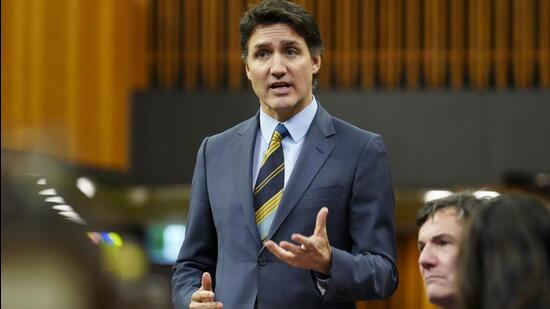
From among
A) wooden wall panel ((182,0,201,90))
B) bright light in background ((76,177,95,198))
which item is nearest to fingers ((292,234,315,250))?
bright light in background ((76,177,95,198))

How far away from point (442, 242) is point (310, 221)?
0.30 m

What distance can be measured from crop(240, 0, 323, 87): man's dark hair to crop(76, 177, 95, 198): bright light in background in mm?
5778

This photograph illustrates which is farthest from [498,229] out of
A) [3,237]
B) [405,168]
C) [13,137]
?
[405,168]

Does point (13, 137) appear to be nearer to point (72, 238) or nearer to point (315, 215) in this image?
point (72, 238)

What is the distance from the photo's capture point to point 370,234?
2.43 meters

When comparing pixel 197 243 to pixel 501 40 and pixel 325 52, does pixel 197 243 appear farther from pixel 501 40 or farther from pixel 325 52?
pixel 501 40

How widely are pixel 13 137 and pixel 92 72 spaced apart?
135 cm

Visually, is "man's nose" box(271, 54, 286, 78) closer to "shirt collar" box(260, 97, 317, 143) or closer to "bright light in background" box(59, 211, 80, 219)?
"shirt collar" box(260, 97, 317, 143)

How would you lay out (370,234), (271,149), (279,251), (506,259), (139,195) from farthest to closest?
(139,195) < (271,149) < (370,234) < (279,251) < (506,259)

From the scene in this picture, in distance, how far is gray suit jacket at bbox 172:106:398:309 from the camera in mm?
2422

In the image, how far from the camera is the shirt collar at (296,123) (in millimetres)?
2551

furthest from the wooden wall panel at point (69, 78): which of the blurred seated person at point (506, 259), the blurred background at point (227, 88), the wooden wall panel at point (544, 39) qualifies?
the blurred seated person at point (506, 259)

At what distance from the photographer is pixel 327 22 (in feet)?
31.4

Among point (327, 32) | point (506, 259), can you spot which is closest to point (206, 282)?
point (506, 259)
